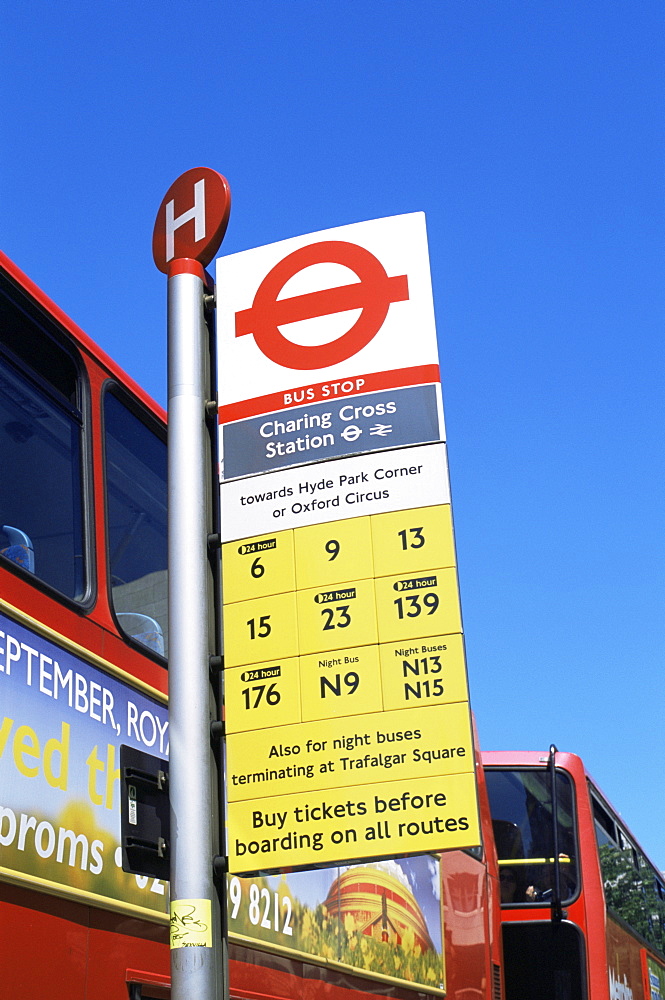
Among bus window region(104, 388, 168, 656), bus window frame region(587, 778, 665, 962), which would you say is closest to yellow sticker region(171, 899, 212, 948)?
bus window region(104, 388, 168, 656)

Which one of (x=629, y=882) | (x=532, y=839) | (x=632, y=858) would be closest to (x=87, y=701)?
(x=532, y=839)

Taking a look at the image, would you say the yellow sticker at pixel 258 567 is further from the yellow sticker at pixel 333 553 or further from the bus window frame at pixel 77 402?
the bus window frame at pixel 77 402

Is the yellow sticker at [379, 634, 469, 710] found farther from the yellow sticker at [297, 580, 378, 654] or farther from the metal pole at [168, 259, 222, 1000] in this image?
the metal pole at [168, 259, 222, 1000]

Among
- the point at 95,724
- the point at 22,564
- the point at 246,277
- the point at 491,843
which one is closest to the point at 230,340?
the point at 246,277

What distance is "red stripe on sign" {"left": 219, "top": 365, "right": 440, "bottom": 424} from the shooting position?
3529 millimetres

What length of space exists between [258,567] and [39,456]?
48.4 inches

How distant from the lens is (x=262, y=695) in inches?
129

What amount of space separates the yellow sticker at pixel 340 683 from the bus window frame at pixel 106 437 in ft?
4.36

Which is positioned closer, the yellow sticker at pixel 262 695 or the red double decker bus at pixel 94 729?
the yellow sticker at pixel 262 695

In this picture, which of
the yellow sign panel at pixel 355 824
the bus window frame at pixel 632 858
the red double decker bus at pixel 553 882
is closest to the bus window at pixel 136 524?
the yellow sign panel at pixel 355 824

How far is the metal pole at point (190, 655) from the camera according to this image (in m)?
2.97

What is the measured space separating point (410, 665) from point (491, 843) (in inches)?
232

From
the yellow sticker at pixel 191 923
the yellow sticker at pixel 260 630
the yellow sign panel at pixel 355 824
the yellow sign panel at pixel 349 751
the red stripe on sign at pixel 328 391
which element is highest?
the red stripe on sign at pixel 328 391

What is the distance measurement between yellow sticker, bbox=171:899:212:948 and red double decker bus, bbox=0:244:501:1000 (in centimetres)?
67
